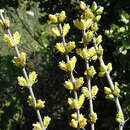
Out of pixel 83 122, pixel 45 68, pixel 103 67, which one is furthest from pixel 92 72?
pixel 45 68

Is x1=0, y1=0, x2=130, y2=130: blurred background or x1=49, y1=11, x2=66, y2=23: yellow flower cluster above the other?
x1=0, y1=0, x2=130, y2=130: blurred background

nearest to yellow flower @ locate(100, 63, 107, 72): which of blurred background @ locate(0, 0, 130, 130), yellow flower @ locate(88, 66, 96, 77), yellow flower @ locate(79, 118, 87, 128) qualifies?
yellow flower @ locate(88, 66, 96, 77)

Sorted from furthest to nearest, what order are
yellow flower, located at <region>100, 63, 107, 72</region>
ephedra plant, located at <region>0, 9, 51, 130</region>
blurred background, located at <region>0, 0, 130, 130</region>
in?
1. blurred background, located at <region>0, 0, 130, 130</region>
2. yellow flower, located at <region>100, 63, 107, 72</region>
3. ephedra plant, located at <region>0, 9, 51, 130</region>

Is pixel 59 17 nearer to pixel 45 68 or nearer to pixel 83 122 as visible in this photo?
pixel 83 122

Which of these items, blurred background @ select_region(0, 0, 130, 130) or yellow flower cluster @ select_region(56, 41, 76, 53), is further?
blurred background @ select_region(0, 0, 130, 130)

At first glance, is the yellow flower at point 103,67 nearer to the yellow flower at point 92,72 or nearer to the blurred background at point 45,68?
the yellow flower at point 92,72

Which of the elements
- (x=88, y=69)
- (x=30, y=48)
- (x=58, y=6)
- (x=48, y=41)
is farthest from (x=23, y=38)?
(x=88, y=69)

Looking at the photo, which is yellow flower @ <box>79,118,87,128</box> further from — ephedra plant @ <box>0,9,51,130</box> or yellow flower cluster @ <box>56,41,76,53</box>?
yellow flower cluster @ <box>56,41,76,53</box>

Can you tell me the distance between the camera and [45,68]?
3154 millimetres

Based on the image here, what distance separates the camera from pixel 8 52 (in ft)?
9.37

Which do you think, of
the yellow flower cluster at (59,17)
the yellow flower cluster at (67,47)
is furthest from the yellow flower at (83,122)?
the yellow flower cluster at (59,17)

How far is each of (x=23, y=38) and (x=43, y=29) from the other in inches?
21.9

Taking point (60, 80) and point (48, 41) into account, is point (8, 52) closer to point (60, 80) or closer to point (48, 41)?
point (48, 41)

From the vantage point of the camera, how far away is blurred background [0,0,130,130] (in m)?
2.69
